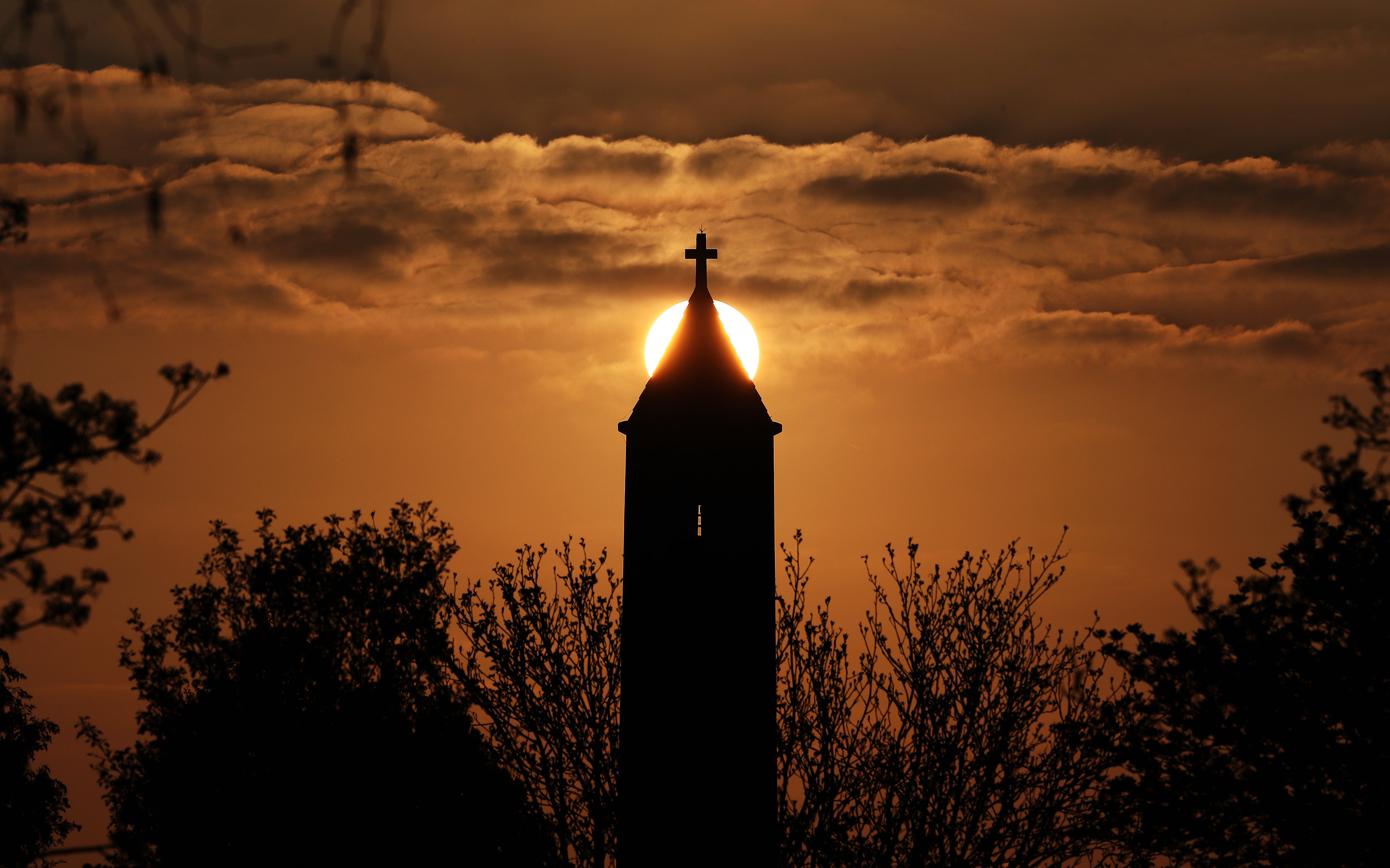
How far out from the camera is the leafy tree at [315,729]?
70.9ft

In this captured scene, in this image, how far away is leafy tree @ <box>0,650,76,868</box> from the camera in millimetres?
24297

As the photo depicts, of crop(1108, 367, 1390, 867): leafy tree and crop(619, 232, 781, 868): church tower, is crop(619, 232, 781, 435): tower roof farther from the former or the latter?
crop(1108, 367, 1390, 867): leafy tree

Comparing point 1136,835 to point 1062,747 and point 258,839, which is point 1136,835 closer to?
point 1062,747

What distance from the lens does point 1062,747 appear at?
1608 centimetres

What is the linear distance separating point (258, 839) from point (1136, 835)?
52.2 feet

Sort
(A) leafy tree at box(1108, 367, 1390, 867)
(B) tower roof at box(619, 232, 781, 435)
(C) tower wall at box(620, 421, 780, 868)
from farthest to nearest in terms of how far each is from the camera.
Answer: (B) tower roof at box(619, 232, 781, 435), (C) tower wall at box(620, 421, 780, 868), (A) leafy tree at box(1108, 367, 1390, 867)

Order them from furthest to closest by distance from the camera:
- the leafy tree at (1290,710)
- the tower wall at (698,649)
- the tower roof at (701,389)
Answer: the tower roof at (701,389)
the tower wall at (698,649)
the leafy tree at (1290,710)

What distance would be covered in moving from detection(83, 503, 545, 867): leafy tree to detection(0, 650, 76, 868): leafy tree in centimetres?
147

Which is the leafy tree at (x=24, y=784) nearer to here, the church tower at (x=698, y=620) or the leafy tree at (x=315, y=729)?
the leafy tree at (x=315, y=729)

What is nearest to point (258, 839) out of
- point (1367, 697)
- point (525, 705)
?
point (525, 705)

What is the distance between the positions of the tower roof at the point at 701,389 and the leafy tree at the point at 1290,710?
779cm

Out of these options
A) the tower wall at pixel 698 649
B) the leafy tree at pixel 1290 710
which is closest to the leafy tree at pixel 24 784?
the tower wall at pixel 698 649

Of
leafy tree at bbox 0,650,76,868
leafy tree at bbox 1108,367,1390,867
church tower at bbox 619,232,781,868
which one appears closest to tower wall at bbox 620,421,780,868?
church tower at bbox 619,232,781,868

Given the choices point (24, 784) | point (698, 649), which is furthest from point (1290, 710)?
point (24, 784)
